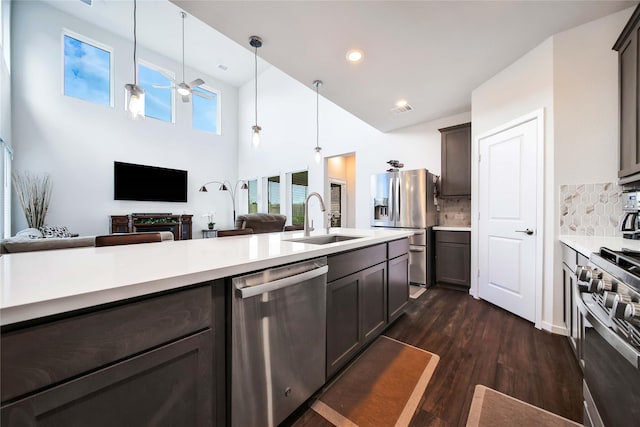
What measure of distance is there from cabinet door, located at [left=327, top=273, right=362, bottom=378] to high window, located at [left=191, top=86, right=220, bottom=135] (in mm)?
7299

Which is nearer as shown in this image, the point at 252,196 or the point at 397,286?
the point at 397,286

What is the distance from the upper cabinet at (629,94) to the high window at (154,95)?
7.62 meters

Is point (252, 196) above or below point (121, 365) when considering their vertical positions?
above

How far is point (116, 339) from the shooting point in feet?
2.30

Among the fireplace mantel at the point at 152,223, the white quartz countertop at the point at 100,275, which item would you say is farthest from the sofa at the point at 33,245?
the fireplace mantel at the point at 152,223

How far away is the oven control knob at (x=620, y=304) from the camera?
73 cm

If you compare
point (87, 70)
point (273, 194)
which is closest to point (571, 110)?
point (273, 194)

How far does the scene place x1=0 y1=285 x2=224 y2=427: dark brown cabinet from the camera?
1.88 feet

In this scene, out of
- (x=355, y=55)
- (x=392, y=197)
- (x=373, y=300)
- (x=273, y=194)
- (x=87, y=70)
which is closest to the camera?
(x=373, y=300)

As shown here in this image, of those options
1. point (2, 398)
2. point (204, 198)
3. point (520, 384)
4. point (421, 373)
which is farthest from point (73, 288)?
point (204, 198)

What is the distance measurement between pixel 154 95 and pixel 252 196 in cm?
354

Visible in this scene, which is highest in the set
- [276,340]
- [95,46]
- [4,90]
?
[95,46]

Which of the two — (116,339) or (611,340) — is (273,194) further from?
(611,340)

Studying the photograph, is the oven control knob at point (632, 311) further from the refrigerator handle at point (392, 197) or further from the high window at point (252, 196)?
the high window at point (252, 196)
